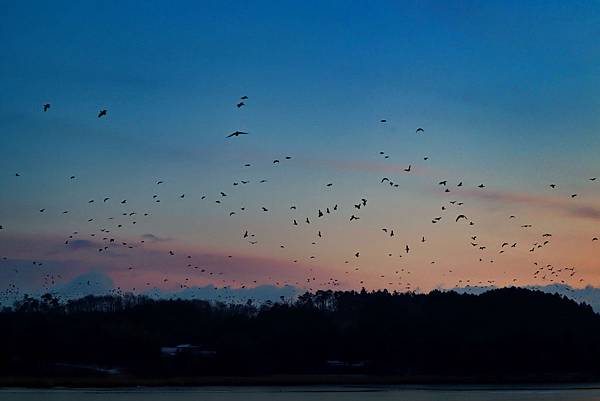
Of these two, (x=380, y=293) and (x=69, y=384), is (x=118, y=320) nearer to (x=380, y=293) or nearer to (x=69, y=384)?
(x=69, y=384)

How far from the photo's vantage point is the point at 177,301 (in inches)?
4729

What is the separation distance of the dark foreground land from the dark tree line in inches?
4.4

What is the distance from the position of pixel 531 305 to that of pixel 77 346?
55.0 m

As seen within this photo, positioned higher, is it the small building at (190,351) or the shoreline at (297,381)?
the small building at (190,351)

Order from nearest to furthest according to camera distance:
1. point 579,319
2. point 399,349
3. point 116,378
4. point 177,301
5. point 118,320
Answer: point 116,378
point 399,349
point 579,319
point 118,320
point 177,301

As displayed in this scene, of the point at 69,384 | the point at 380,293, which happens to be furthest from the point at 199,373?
the point at 380,293

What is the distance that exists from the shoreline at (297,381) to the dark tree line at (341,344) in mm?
1668

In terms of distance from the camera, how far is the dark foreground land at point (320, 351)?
273ft

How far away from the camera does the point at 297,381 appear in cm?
7962

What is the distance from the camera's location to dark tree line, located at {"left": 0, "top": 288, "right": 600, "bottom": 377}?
277ft

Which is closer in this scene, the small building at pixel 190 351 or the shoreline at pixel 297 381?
the shoreline at pixel 297 381

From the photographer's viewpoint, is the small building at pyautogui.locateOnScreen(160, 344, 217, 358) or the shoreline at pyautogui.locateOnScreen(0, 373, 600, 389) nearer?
the shoreline at pyautogui.locateOnScreen(0, 373, 600, 389)

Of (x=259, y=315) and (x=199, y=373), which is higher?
(x=259, y=315)

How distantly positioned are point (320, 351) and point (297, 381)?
316 inches
